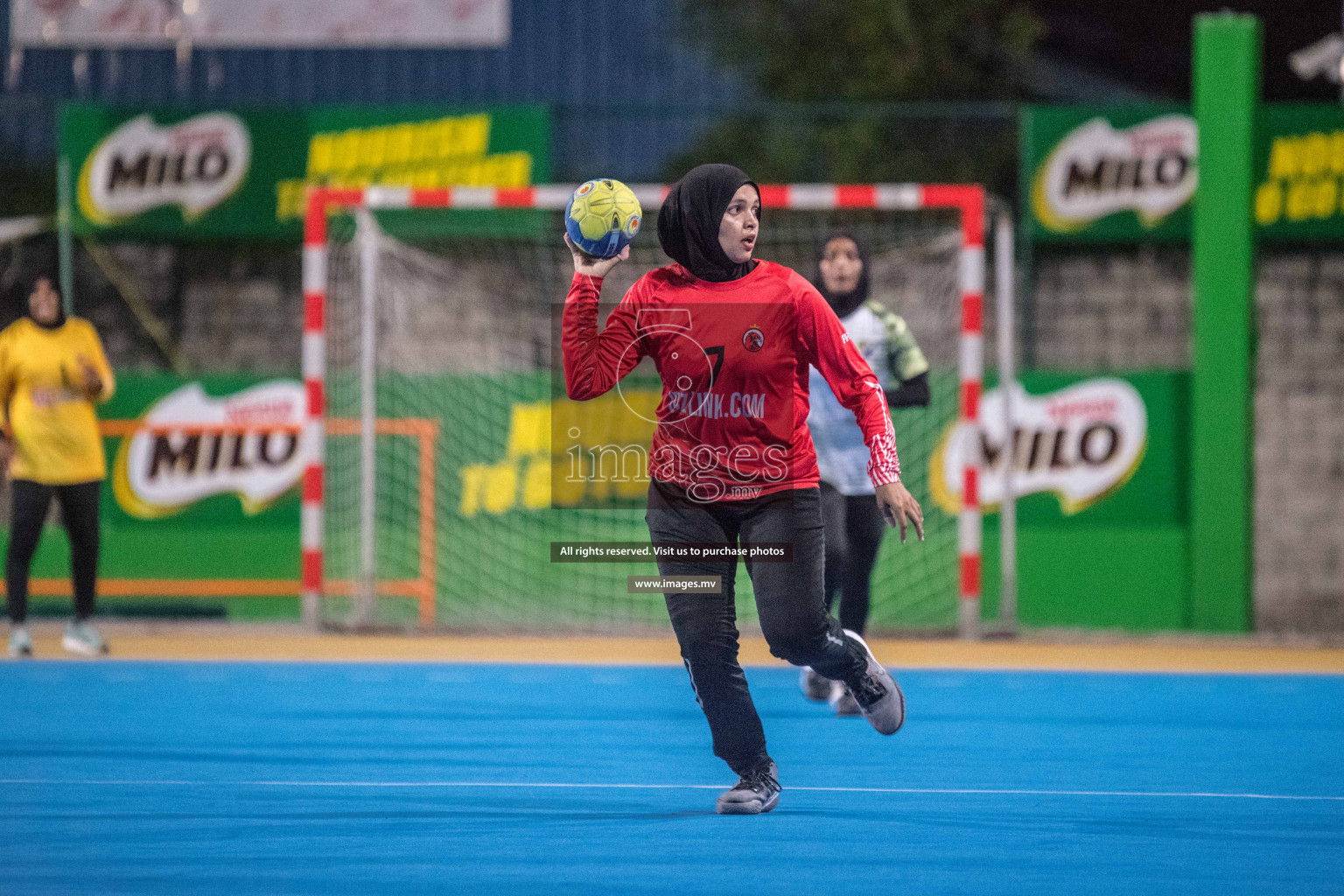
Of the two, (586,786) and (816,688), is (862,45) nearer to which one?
(816,688)

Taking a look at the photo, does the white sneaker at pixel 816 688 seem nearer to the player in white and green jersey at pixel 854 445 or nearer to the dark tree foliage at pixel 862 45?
the player in white and green jersey at pixel 854 445

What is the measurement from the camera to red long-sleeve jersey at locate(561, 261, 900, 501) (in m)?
4.74

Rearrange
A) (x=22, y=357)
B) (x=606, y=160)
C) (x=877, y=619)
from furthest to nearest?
(x=606, y=160) → (x=877, y=619) → (x=22, y=357)

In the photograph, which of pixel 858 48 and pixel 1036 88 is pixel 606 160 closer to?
pixel 858 48

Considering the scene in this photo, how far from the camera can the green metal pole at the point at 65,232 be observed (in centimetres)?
1244

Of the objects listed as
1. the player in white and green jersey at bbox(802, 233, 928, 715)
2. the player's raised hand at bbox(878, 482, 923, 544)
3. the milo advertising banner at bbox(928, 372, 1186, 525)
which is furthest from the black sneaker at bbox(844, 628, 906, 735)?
the milo advertising banner at bbox(928, 372, 1186, 525)

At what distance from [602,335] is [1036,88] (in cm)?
1204

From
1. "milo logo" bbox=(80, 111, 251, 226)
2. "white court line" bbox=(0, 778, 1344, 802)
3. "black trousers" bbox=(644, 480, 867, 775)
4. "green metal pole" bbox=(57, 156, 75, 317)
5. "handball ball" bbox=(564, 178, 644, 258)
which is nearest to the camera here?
"handball ball" bbox=(564, 178, 644, 258)

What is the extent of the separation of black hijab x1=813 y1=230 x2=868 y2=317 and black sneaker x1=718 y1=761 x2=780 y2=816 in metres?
2.64

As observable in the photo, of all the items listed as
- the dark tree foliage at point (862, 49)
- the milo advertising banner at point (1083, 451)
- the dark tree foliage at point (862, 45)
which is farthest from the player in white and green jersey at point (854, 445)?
the dark tree foliage at point (862, 45)

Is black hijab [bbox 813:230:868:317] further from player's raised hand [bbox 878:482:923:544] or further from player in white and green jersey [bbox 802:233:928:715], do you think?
player's raised hand [bbox 878:482:923:544]

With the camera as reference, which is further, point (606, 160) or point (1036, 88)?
point (1036, 88)

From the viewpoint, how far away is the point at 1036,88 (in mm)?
15789

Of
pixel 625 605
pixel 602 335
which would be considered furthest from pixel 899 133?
pixel 602 335
